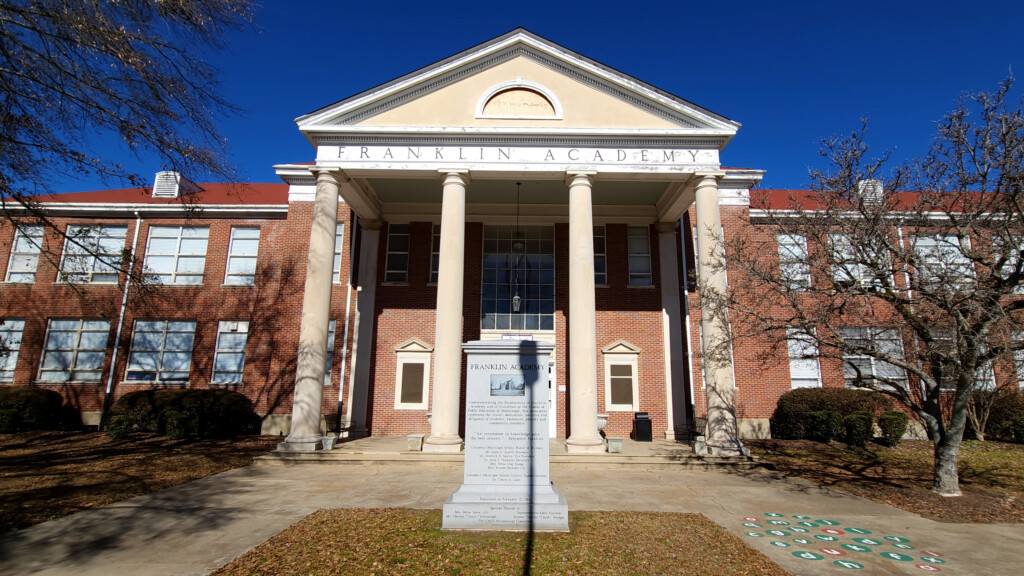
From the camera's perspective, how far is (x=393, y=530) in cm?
696

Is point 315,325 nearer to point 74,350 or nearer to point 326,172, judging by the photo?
point 326,172

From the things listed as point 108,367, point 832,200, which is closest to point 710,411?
point 832,200

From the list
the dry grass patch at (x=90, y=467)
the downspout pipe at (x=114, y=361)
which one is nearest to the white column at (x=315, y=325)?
the dry grass patch at (x=90, y=467)

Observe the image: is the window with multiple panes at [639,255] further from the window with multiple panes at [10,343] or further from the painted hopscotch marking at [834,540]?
the window with multiple panes at [10,343]

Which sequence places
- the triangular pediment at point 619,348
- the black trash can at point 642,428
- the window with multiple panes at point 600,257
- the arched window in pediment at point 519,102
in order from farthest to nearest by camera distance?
1. the window with multiple panes at point 600,257
2. the triangular pediment at point 619,348
3. the black trash can at point 642,428
4. the arched window in pediment at point 519,102

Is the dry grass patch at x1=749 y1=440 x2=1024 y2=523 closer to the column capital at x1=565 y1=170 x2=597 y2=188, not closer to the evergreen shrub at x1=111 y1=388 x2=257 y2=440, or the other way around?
the column capital at x1=565 y1=170 x2=597 y2=188

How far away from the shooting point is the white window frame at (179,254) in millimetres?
19984

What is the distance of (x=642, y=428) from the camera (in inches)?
655

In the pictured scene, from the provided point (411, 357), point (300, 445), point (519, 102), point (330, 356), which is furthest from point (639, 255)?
point (300, 445)

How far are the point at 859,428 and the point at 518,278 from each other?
37.7 feet

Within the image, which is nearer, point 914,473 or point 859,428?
point 914,473

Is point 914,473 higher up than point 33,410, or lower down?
lower down

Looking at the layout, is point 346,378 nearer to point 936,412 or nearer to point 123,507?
point 123,507

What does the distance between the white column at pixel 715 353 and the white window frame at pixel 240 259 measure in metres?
16.1
